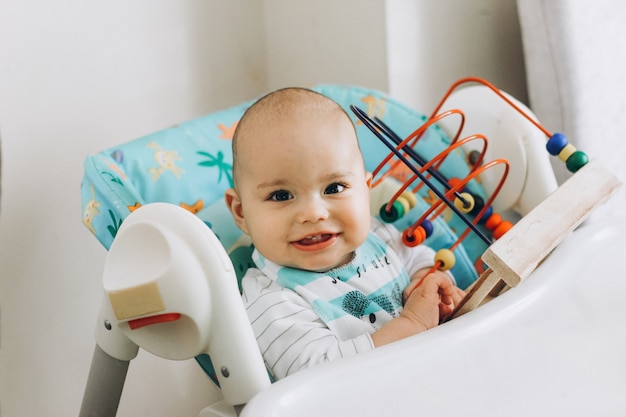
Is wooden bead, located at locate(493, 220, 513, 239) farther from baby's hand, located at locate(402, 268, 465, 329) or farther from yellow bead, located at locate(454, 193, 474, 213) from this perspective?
baby's hand, located at locate(402, 268, 465, 329)

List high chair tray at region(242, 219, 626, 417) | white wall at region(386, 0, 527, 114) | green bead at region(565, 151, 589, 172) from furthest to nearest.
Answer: white wall at region(386, 0, 527, 114) < green bead at region(565, 151, 589, 172) < high chair tray at region(242, 219, 626, 417)

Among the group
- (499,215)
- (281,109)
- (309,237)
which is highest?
(281,109)

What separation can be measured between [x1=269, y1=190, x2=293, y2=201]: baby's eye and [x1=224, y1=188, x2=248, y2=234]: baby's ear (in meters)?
0.07

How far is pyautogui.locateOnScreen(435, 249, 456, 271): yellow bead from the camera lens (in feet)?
3.41

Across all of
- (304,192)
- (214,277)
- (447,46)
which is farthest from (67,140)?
(447,46)

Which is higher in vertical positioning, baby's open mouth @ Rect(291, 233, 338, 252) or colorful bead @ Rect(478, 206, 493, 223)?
baby's open mouth @ Rect(291, 233, 338, 252)

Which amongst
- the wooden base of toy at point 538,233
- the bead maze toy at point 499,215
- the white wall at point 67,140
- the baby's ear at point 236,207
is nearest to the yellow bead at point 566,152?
the bead maze toy at point 499,215

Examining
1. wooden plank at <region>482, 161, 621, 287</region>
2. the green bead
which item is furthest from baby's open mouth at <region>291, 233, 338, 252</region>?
the green bead

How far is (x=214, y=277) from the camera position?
70 centimetres

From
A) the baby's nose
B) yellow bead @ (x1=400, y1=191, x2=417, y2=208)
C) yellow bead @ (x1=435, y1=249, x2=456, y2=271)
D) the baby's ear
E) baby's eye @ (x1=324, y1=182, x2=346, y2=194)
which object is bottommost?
yellow bead @ (x1=435, y1=249, x2=456, y2=271)

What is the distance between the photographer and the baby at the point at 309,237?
0.87 m

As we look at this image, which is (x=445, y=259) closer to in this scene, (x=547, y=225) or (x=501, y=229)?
(x=501, y=229)

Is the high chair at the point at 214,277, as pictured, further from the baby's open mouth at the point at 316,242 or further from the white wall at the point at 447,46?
the white wall at the point at 447,46

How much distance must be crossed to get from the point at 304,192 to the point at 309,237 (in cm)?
6
